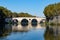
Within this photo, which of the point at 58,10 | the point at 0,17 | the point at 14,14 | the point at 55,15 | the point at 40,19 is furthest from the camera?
the point at 14,14

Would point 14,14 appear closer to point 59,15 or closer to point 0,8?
point 0,8

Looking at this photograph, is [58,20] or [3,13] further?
[3,13]

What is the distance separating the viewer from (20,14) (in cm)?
18738

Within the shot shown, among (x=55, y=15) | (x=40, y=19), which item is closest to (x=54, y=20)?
(x=55, y=15)

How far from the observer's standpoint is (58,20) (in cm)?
9506

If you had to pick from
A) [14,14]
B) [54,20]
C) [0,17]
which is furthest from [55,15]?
[14,14]

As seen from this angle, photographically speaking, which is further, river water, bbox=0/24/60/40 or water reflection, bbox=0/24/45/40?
water reflection, bbox=0/24/45/40

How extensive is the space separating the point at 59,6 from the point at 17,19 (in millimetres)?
67997

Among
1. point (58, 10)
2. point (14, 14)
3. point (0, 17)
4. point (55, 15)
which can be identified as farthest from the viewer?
point (14, 14)

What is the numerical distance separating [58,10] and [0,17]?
140ft

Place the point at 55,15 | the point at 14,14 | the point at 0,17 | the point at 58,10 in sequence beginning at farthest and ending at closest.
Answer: the point at 14,14
the point at 0,17
the point at 55,15
the point at 58,10

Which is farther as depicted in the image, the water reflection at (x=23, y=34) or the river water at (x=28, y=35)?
the water reflection at (x=23, y=34)

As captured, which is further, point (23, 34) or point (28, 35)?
point (23, 34)

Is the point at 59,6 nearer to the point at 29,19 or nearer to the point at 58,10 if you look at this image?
A: the point at 58,10
